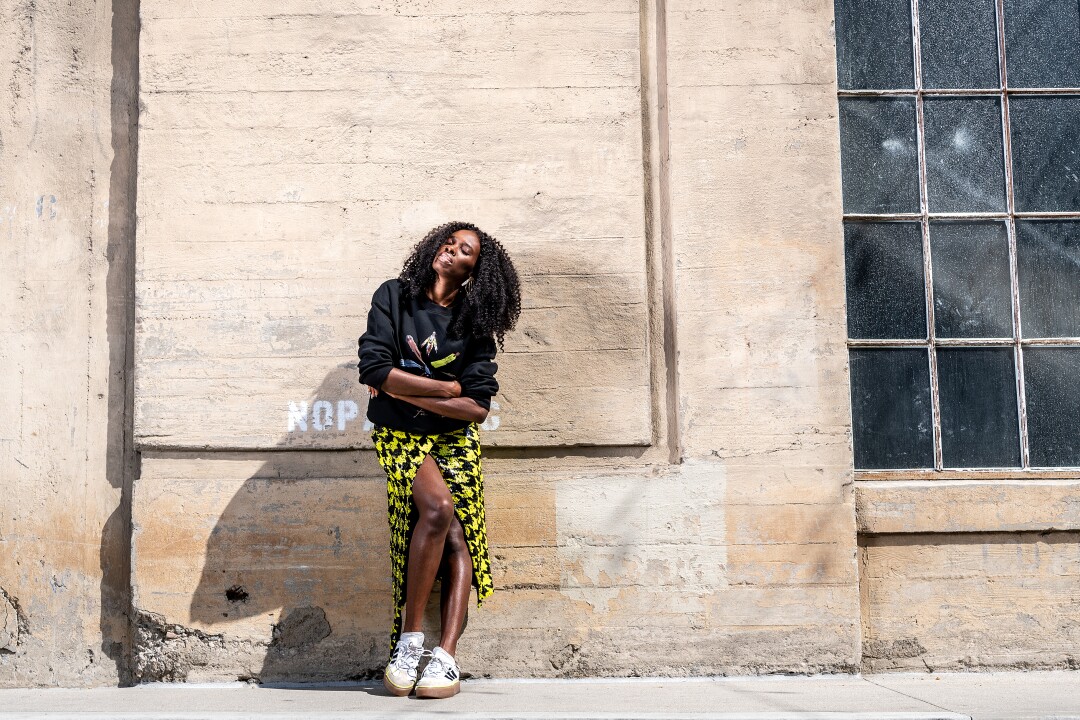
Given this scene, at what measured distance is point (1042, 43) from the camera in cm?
508

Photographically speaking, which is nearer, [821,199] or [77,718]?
[77,718]

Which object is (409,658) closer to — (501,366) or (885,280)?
(501,366)

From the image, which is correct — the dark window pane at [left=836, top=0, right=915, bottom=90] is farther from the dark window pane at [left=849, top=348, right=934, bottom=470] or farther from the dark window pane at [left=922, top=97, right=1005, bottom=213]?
the dark window pane at [left=849, top=348, right=934, bottom=470]

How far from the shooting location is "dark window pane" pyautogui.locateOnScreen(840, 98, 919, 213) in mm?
4988

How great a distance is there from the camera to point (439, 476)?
160 inches

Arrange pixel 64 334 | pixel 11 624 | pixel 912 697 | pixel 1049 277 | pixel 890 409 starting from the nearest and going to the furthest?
pixel 912 697, pixel 11 624, pixel 64 334, pixel 890 409, pixel 1049 277

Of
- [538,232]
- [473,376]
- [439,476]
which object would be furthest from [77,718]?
[538,232]

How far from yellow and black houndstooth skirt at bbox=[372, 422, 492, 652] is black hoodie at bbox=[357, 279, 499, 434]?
0.20 feet

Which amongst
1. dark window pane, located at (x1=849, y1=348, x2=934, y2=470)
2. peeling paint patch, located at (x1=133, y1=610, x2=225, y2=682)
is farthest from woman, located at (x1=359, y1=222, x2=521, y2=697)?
dark window pane, located at (x1=849, y1=348, x2=934, y2=470)

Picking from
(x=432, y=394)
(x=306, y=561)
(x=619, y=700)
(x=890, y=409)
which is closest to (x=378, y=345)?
(x=432, y=394)

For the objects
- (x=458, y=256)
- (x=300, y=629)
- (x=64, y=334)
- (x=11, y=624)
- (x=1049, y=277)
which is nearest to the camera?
(x=458, y=256)

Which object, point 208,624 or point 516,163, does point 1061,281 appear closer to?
point 516,163

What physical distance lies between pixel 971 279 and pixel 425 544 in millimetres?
2886

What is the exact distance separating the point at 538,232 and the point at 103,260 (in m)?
2.01
